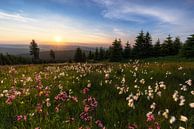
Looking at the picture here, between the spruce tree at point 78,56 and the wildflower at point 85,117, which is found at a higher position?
the wildflower at point 85,117

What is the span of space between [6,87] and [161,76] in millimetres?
4966

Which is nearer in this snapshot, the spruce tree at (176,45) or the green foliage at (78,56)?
the spruce tree at (176,45)

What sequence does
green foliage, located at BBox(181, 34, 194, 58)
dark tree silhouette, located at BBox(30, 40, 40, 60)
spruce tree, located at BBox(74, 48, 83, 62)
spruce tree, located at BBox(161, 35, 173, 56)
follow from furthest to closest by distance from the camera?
1. dark tree silhouette, located at BBox(30, 40, 40, 60)
2. spruce tree, located at BBox(74, 48, 83, 62)
3. spruce tree, located at BBox(161, 35, 173, 56)
4. green foliage, located at BBox(181, 34, 194, 58)

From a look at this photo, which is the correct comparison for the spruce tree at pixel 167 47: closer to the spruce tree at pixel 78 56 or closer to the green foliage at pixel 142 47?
the green foliage at pixel 142 47

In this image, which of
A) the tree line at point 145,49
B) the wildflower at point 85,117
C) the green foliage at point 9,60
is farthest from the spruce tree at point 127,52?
the wildflower at point 85,117

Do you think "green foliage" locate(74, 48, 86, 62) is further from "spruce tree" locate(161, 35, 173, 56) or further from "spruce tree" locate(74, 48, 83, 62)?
"spruce tree" locate(161, 35, 173, 56)

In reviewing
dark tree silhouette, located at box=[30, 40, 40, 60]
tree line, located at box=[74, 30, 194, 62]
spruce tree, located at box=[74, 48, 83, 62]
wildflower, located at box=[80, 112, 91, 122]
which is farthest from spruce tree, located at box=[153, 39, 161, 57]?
wildflower, located at box=[80, 112, 91, 122]

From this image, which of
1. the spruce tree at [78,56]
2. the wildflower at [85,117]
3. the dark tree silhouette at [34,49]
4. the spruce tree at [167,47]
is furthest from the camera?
the dark tree silhouette at [34,49]

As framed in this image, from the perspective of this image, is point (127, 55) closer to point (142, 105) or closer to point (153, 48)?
point (153, 48)

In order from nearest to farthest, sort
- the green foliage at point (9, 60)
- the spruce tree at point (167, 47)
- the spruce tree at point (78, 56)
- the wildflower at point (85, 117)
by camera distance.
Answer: the wildflower at point (85, 117)
the spruce tree at point (167, 47)
the green foliage at point (9, 60)
the spruce tree at point (78, 56)

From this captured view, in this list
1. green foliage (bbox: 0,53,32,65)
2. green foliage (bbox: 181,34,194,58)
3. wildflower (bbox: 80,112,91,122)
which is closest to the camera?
wildflower (bbox: 80,112,91,122)

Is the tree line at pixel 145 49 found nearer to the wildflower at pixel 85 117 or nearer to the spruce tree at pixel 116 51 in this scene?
the spruce tree at pixel 116 51

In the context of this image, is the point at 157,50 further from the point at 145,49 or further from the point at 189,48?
the point at 189,48

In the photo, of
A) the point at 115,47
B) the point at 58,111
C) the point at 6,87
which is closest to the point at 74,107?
the point at 58,111
